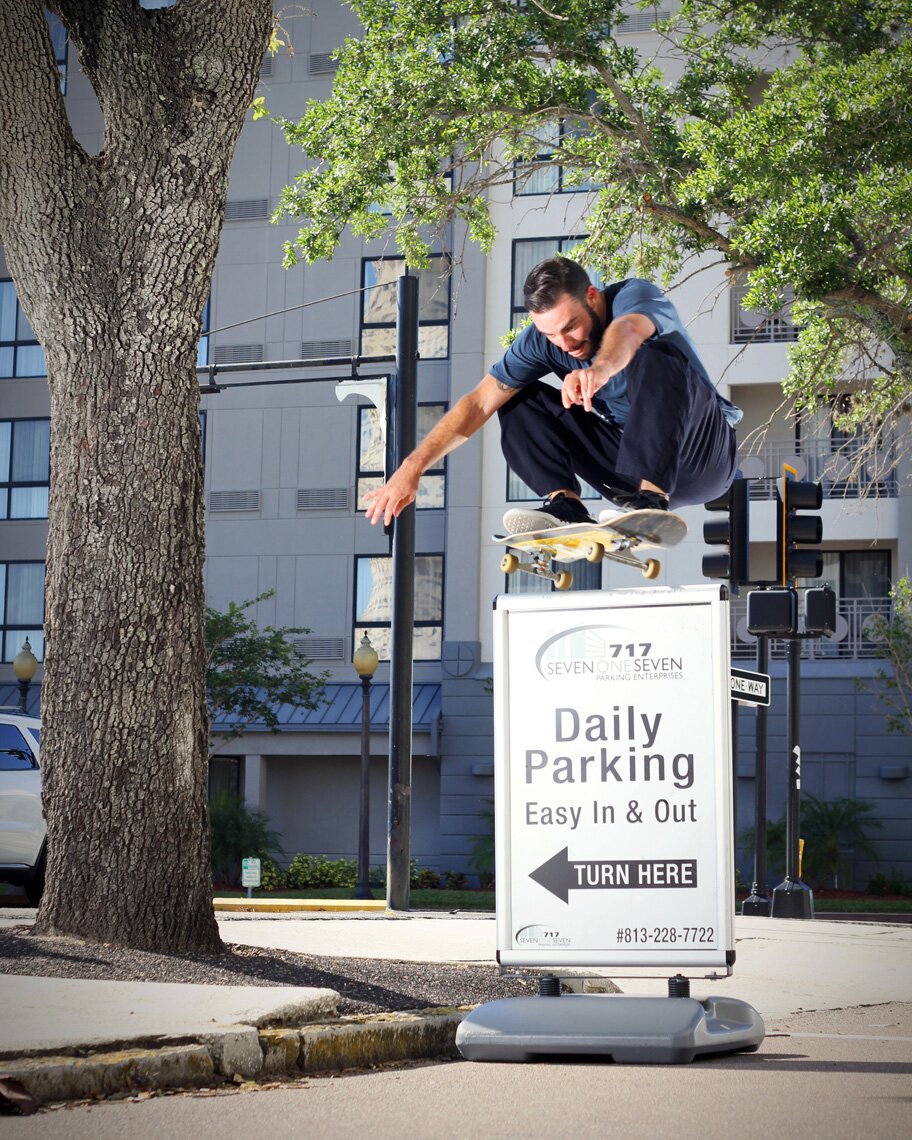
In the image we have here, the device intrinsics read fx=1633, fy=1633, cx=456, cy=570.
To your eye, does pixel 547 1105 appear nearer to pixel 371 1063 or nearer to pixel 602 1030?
pixel 602 1030

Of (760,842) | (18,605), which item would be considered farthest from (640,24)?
(760,842)

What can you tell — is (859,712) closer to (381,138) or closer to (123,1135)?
(381,138)

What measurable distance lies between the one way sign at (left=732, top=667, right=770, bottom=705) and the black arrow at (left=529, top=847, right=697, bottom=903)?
3.58 feet

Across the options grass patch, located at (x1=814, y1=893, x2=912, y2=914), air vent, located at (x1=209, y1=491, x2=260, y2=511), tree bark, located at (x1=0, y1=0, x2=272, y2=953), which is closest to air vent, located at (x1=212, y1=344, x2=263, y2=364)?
air vent, located at (x1=209, y1=491, x2=260, y2=511)

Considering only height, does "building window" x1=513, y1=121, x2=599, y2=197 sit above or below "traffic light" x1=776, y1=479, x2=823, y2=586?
above

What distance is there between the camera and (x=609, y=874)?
6805 mm

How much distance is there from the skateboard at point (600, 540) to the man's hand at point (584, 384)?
2.63ft

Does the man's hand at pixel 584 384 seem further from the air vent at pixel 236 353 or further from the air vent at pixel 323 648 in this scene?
the air vent at pixel 236 353

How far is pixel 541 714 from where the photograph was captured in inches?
275

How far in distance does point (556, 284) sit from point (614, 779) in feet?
8.90

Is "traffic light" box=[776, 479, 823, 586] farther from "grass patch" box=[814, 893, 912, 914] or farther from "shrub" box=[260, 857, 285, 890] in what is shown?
"shrub" box=[260, 857, 285, 890]

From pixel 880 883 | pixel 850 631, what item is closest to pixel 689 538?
pixel 850 631

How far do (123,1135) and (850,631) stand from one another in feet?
96.5

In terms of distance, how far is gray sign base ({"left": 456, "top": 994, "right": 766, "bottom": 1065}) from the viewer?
6.68 metres
